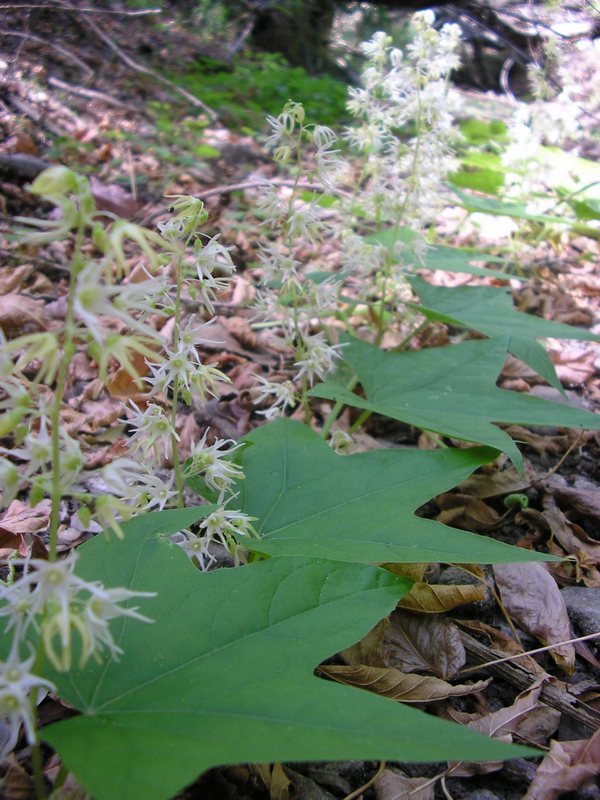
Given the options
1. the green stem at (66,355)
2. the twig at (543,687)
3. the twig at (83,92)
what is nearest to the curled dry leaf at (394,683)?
the twig at (543,687)

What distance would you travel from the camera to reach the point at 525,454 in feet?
8.71

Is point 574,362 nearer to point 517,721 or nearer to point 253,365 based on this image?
point 253,365

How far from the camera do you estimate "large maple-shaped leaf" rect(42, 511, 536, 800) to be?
2.89 feet

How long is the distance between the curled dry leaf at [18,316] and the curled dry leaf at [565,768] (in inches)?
100

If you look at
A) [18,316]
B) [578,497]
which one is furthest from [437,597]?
[18,316]

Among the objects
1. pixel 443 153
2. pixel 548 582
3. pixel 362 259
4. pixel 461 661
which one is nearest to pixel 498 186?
pixel 443 153

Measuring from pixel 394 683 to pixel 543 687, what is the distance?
0.40 metres

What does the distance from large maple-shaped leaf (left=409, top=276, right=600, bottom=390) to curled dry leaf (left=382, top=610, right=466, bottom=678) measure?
111 centimetres

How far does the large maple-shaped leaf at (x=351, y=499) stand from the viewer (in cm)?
144

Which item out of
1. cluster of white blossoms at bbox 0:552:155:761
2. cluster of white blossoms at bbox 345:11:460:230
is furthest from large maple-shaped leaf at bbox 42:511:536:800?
cluster of white blossoms at bbox 345:11:460:230

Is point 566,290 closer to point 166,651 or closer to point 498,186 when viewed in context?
point 498,186

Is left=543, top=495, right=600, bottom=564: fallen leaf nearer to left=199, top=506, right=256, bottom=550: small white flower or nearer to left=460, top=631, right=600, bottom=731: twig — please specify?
left=460, top=631, right=600, bottom=731: twig

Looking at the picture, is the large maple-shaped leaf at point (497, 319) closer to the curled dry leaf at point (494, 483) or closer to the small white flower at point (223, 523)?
the curled dry leaf at point (494, 483)

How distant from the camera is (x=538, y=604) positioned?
184 centimetres
